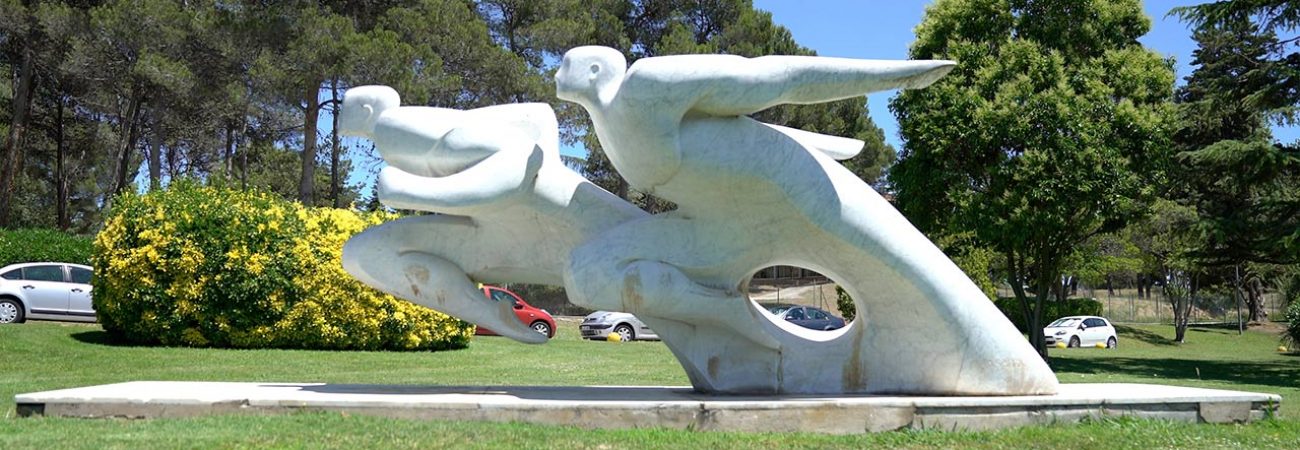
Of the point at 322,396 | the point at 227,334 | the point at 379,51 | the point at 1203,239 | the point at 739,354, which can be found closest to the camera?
the point at 322,396

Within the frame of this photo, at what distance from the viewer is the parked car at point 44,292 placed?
1839 centimetres

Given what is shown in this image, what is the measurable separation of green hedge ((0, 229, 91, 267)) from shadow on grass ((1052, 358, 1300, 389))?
61.5 feet

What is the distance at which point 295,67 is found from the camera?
25109 millimetres

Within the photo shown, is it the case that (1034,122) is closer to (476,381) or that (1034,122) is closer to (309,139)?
(476,381)

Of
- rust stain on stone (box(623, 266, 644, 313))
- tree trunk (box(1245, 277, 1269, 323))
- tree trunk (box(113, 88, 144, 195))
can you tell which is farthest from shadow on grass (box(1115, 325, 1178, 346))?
rust stain on stone (box(623, 266, 644, 313))

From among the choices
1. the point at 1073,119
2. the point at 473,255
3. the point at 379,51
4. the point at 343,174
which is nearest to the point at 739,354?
the point at 473,255

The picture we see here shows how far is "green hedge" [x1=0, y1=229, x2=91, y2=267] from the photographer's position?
71.6 feet

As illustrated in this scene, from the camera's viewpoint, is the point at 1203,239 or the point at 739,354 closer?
the point at 739,354

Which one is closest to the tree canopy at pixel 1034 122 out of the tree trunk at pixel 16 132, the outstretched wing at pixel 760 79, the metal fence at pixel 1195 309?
the outstretched wing at pixel 760 79

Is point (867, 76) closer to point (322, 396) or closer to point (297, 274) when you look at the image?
point (322, 396)

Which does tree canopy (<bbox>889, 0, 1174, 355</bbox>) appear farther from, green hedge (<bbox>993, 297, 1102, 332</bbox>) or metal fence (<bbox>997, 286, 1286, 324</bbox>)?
metal fence (<bbox>997, 286, 1286, 324</bbox>)

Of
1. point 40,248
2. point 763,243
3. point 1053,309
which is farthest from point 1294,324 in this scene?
point 40,248

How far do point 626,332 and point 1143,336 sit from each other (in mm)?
18499

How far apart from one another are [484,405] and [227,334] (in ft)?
33.0
